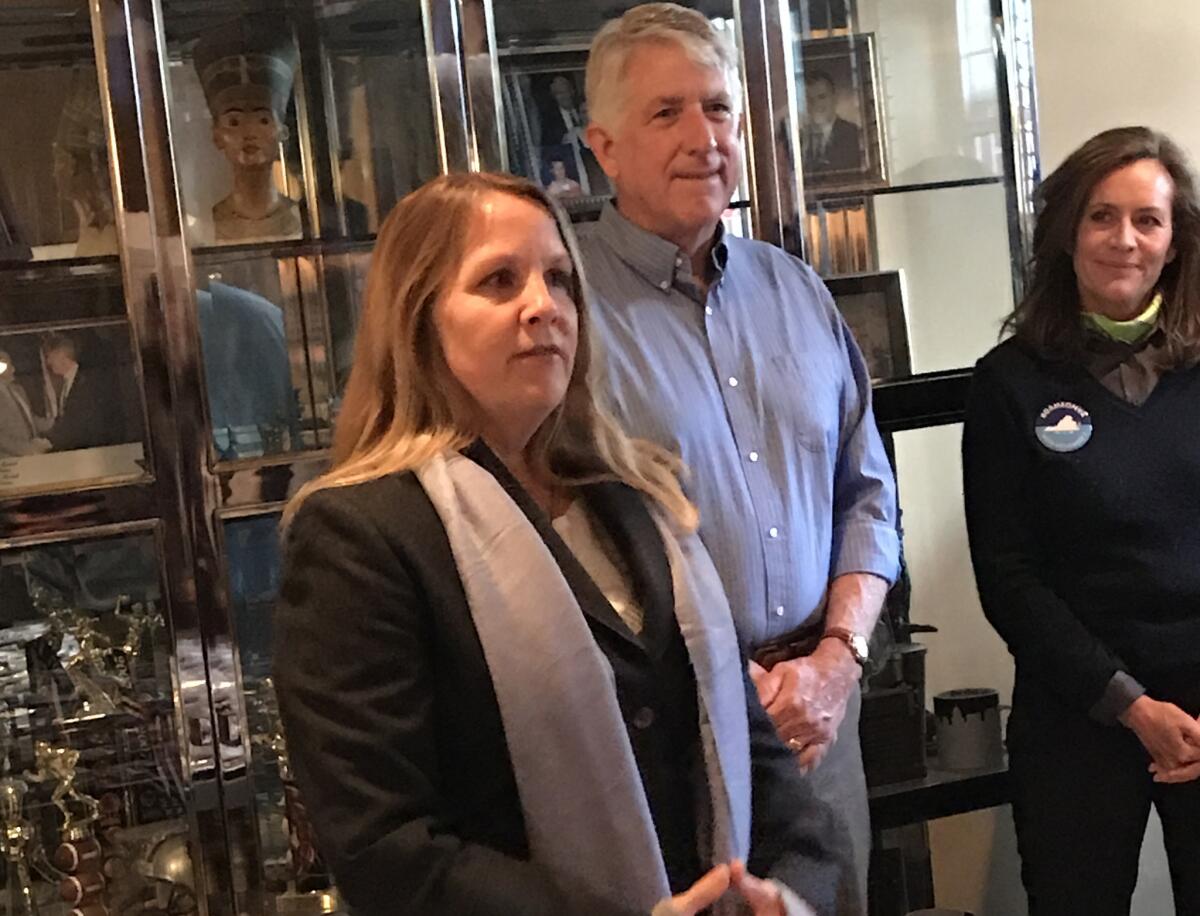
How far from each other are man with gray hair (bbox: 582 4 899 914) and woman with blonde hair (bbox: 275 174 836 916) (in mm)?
324

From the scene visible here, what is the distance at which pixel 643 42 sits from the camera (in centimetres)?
163

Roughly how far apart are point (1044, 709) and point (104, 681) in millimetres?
1414

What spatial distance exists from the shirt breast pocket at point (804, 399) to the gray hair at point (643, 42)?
337 millimetres

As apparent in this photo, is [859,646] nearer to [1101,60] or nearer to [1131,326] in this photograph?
[1131,326]

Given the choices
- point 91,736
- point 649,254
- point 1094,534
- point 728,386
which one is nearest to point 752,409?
point 728,386

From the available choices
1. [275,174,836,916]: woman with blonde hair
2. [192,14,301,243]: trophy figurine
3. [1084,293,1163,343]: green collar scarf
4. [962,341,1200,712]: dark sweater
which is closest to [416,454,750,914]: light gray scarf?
[275,174,836,916]: woman with blonde hair

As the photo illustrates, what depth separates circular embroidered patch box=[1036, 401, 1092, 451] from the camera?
1896 millimetres

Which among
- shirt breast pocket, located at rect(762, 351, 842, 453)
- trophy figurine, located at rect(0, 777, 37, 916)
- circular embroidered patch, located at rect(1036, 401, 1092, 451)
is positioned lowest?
trophy figurine, located at rect(0, 777, 37, 916)

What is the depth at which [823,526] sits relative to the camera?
169cm

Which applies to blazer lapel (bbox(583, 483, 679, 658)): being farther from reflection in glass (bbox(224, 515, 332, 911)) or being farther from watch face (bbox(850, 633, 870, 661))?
reflection in glass (bbox(224, 515, 332, 911))

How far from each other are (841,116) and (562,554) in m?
1.41

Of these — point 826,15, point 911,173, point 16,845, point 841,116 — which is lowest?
point 16,845

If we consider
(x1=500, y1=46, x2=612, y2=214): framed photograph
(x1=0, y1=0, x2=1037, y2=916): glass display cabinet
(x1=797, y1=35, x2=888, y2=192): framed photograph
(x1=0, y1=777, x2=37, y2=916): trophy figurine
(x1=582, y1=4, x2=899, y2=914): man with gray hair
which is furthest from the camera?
(x1=797, y1=35, x2=888, y2=192): framed photograph

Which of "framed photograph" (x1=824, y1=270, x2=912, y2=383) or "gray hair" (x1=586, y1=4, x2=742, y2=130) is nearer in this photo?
"gray hair" (x1=586, y1=4, x2=742, y2=130)
